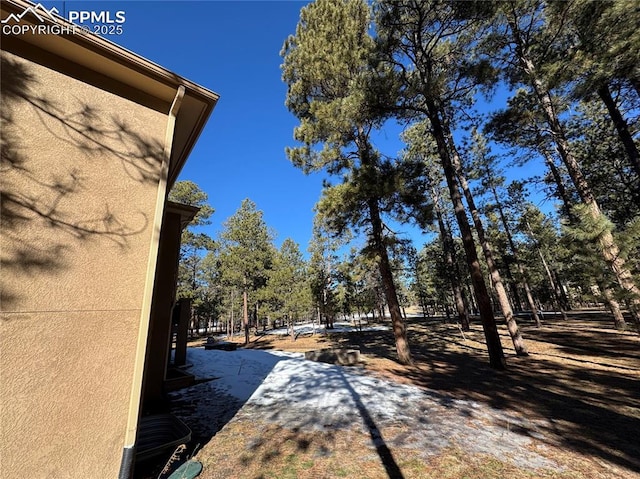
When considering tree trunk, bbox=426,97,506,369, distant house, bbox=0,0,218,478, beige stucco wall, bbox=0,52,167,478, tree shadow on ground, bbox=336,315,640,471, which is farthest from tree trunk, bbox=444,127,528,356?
beige stucco wall, bbox=0,52,167,478

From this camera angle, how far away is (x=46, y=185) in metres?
2.37

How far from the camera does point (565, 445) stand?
3410 mm

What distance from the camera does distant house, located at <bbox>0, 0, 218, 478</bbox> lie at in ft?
6.86

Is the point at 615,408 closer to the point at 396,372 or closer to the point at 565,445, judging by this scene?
the point at 565,445

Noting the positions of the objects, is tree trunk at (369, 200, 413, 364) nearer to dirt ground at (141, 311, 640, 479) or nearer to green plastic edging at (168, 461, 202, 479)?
dirt ground at (141, 311, 640, 479)

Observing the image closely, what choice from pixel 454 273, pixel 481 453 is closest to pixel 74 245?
pixel 481 453

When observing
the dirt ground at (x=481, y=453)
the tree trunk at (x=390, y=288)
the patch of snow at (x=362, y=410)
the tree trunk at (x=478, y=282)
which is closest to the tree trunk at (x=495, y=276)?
the tree trunk at (x=478, y=282)

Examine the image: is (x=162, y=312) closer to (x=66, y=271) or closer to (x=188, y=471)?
(x=188, y=471)

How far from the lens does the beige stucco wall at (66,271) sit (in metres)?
2.07

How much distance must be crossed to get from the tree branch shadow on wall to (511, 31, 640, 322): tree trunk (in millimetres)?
8854

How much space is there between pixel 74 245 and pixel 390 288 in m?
8.04

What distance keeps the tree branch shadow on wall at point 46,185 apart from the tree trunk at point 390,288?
725 centimetres

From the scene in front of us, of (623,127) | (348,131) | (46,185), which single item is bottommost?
(46,185)

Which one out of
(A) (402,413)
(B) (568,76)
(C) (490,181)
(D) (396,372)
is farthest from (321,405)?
(C) (490,181)
